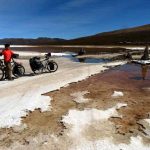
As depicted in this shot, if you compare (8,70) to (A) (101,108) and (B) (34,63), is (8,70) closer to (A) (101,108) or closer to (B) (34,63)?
(B) (34,63)

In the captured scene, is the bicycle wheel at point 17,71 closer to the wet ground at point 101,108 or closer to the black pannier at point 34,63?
the black pannier at point 34,63

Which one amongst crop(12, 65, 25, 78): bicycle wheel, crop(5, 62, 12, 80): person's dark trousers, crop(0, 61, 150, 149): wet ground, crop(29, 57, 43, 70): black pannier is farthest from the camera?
crop(29, 57, 43, 70): black pannier

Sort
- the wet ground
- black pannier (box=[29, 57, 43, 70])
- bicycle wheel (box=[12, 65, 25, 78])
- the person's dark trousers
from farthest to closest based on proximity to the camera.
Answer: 1. black pannier (box=[29, 57, 43, 70])
2. bicycle wheel (box=[12, 65, 25, 78])
3. the person's dark trousers
4. the wet ground

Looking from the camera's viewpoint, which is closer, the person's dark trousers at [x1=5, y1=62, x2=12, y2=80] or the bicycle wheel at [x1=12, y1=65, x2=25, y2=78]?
the person's dark trousers at [x1=5, y1=62, x2=12, y2=80]

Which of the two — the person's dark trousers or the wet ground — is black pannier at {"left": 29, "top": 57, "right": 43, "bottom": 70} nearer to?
the person's dark trousers

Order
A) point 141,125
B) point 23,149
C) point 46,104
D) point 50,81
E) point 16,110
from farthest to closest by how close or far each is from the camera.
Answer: point 50,81 → point 46,104 → point 16,110 → point 141,125 → point 23,149

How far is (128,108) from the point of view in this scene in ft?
34.7

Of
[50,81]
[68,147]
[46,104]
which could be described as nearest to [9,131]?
[68,147]

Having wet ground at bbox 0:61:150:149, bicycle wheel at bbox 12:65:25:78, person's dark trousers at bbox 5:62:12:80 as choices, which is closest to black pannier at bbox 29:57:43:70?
bicycle wheel at bbox 12:65:25:78

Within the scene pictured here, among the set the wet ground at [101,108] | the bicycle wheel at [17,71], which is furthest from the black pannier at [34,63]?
the wet ground at [101,108]

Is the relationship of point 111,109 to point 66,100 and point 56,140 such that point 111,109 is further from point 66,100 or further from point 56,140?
point 56,140

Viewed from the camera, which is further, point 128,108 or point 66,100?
point 66,100

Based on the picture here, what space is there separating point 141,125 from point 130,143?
1421mm

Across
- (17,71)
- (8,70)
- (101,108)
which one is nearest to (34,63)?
(17,71)
